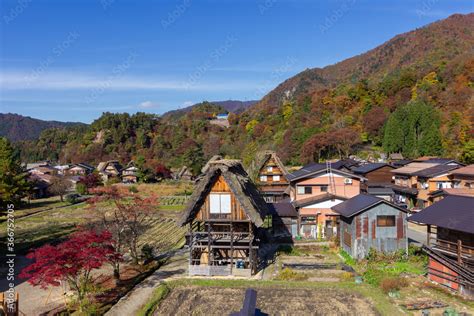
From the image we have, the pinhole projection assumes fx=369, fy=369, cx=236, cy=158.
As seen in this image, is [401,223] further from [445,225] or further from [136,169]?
[136,169]

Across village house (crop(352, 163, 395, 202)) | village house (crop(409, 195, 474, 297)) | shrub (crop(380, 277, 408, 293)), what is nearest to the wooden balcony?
village house (crop(409, 195, 474, 297))

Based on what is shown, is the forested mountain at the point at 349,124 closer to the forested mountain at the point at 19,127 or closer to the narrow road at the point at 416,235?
the narrow road at the point at 416,235

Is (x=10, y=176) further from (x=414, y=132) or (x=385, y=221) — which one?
(x=414, y=132)

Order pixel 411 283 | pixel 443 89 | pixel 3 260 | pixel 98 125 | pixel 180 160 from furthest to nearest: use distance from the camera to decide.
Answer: pixel 98 125, pixel 180 160, pixel 443 89, pixel 3 260, pixel 411 283

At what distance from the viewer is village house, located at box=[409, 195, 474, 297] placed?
568 inches

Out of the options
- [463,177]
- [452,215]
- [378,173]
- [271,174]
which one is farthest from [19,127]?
[452,215]

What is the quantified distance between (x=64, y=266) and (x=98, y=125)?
306 feet

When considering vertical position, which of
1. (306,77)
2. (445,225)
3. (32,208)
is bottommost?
(32,208)

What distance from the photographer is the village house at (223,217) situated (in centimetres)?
1836

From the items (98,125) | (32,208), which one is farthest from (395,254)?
(98,125)

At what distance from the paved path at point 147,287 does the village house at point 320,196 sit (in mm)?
8656

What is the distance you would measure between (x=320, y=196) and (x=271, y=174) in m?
12.8

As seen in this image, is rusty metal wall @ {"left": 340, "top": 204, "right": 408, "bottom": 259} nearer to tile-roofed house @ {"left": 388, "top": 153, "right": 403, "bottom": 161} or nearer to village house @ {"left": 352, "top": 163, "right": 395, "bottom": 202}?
village house @ {"left": 352, "top": 163, "right": 395, "bottom": 202}

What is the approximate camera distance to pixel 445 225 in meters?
15.0
